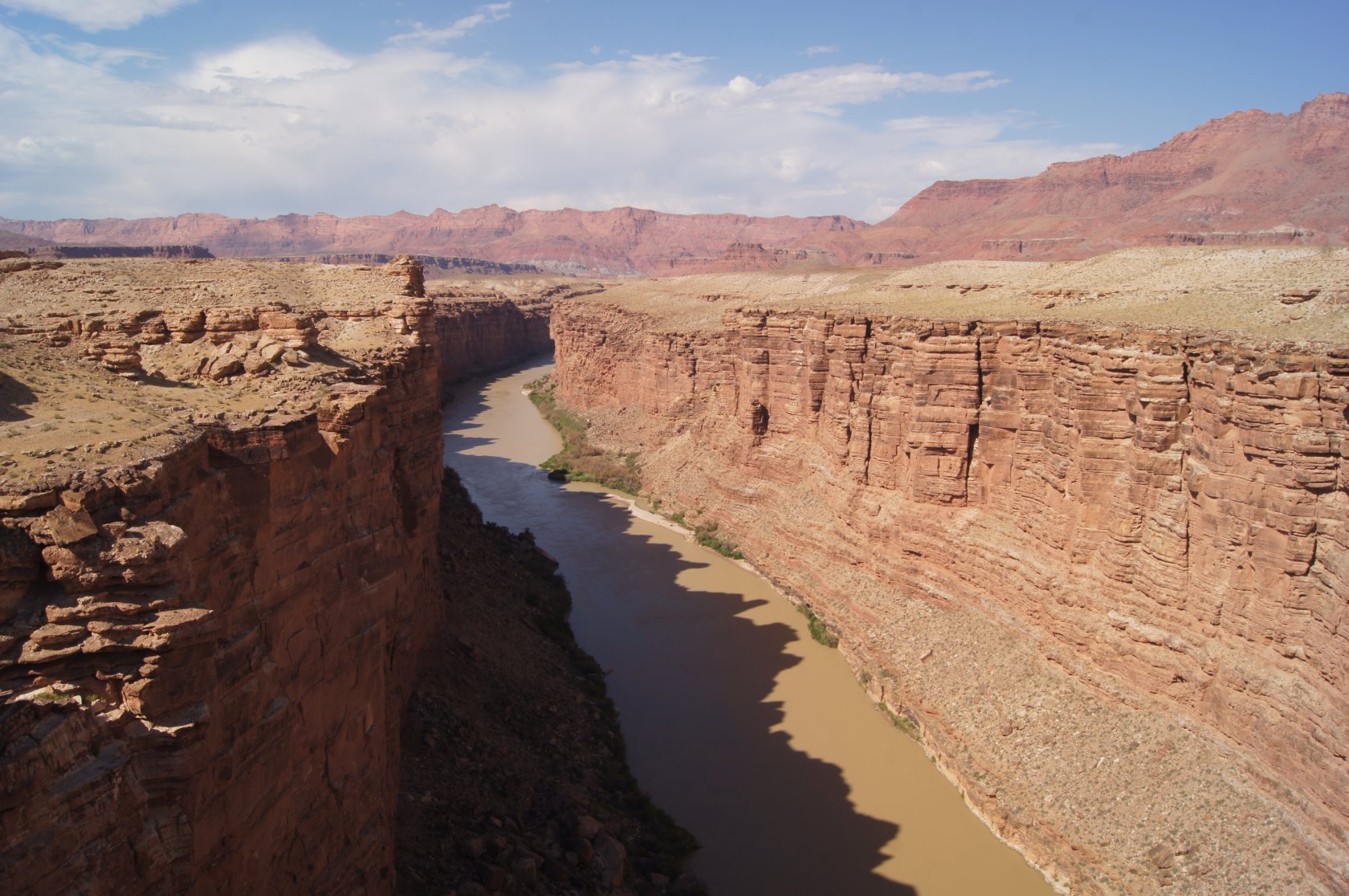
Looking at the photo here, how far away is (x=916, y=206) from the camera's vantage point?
5241 inches

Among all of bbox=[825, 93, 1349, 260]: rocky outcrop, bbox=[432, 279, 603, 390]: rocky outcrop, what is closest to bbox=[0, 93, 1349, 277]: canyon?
bbox=[825, 93, 1349, 260]: rocky outcrop

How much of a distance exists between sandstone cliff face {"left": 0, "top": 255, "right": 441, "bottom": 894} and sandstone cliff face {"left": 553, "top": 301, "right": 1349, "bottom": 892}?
11864mm

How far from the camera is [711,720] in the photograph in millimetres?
20719

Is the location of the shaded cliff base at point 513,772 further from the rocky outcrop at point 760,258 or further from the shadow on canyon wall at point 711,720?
the rocky outcrop at point 760,258

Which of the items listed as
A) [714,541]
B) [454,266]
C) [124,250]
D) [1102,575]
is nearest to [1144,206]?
[714,541]

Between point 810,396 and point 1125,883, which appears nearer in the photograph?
point 1125,883

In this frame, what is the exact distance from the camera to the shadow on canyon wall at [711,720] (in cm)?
1631

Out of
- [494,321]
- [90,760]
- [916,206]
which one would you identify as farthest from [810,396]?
[916,206]

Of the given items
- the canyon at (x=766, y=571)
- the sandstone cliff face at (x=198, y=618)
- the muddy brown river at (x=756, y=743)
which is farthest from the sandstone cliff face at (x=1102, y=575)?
the sandstone cliff face at (x=198, y=618)

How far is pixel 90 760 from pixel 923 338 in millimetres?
20477

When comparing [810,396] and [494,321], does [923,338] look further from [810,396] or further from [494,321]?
[494,321]

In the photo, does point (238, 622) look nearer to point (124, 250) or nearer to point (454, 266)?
point (124, 250)

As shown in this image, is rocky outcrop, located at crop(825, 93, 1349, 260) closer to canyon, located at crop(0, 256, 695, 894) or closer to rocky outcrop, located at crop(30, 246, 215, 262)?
canyon, located at crop(0, 256, 695, 894)

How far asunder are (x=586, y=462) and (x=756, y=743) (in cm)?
2394
